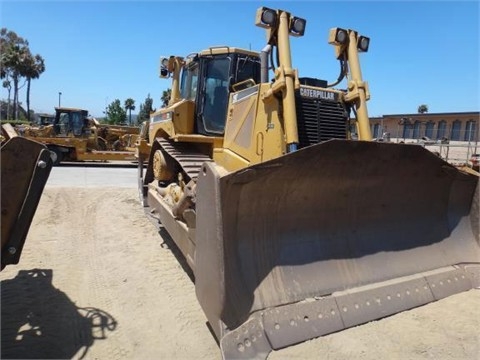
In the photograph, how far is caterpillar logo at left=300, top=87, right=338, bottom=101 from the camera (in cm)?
453

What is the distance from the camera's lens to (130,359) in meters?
3.02

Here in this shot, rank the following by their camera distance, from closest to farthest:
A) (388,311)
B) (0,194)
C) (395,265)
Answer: (0,194), (388,311), (395,265)

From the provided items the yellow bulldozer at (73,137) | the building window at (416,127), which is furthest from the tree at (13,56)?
the building window at (416,127)

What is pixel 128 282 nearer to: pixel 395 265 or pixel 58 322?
pixel 58 322

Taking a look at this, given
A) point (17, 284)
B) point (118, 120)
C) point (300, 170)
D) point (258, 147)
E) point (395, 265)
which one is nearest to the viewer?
point (300, 170)

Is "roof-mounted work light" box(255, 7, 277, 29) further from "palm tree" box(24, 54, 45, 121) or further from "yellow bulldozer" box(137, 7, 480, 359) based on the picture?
"palm tree" box(24, 54, 45, 121)

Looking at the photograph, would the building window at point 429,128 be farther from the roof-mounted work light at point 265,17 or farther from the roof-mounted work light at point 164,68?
the roof-mounted work light at point 265,17

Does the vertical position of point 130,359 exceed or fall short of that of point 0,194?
it falls short

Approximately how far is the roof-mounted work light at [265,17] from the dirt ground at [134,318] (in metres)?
2.96

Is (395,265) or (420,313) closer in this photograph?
(420,313)

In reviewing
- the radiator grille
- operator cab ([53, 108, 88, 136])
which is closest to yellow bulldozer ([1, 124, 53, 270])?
the radiator grille

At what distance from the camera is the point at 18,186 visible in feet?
10.1

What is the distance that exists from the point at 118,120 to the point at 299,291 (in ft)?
Result: 147

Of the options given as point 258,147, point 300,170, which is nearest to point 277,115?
point 258,147
